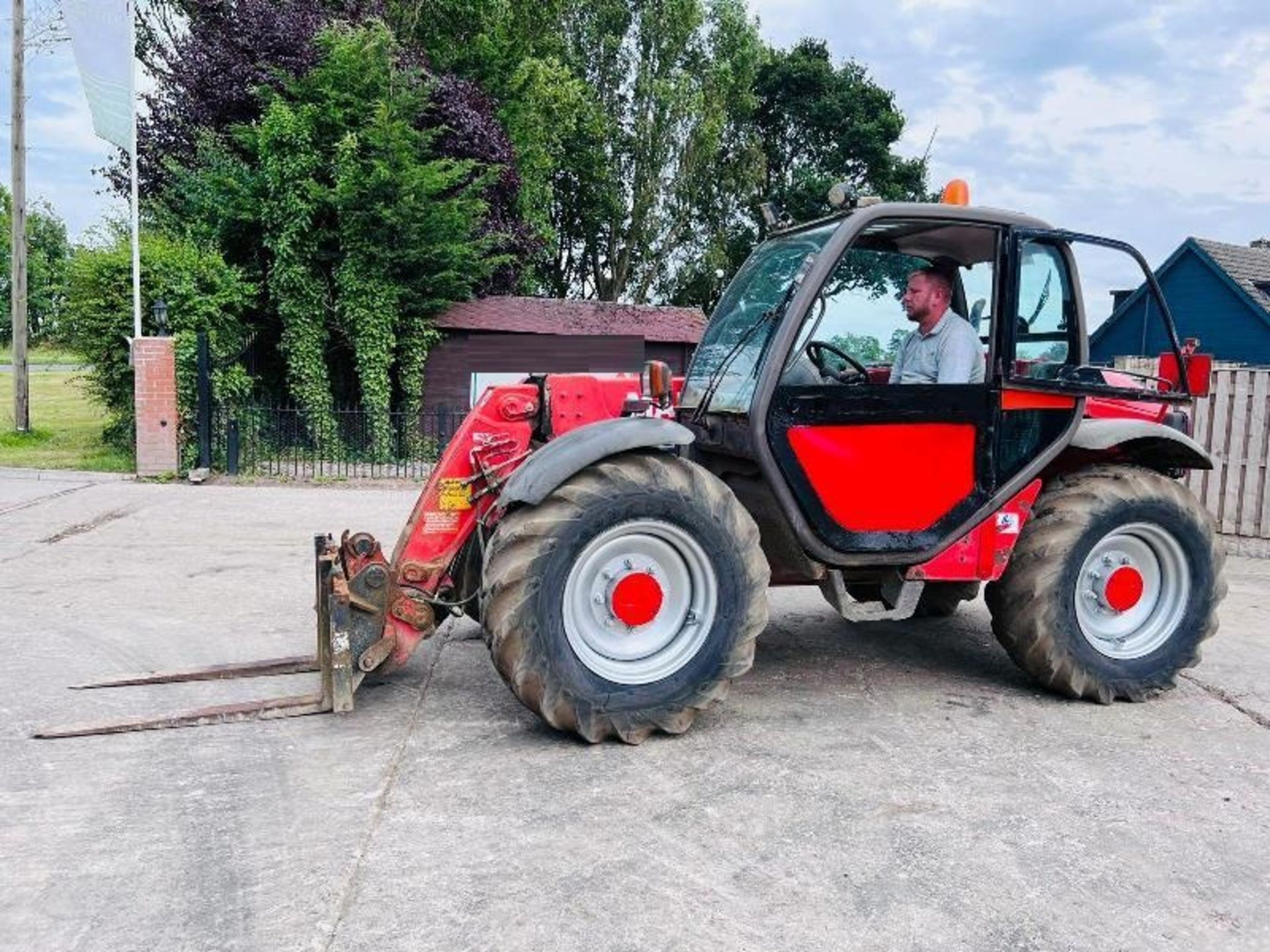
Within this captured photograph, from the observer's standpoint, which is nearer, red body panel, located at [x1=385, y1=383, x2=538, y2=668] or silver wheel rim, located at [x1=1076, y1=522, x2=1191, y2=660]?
red body panel, located at [x1=385, y1=383, x2=538, y2=668]

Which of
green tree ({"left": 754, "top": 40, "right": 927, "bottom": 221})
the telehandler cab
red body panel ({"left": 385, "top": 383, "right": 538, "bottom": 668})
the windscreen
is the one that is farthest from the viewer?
green tree ({"left": 754, "top": 40, "right": 927, "bottom": 221})

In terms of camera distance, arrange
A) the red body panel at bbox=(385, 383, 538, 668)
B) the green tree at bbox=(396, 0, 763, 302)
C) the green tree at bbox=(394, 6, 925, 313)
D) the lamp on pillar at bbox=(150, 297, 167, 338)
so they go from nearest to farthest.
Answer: the red body panel at bbox=(385, 383, 538, 668), the lamp on pillar at bbox=(150, 297, 167, 338), the green tree at bbox=(394, 6, 925, 313), the green tree at bbox=(396, 0, 763, 302)

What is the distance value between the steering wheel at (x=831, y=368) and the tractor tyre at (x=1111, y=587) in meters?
1.05

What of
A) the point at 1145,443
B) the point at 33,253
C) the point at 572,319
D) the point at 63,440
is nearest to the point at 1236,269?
the point at 572,319

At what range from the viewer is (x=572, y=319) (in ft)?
58.1

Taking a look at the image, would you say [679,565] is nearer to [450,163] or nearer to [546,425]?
[546,425]

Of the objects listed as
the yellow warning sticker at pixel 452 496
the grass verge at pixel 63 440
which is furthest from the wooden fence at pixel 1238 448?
the grass verge at pixel 63 440

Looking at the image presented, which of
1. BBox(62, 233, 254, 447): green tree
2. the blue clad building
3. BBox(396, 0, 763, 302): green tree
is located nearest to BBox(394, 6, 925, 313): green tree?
BBox(396, 0, 763, 302): green tree

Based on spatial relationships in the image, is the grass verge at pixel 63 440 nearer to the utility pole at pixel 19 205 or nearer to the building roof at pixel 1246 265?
the utility pole at pixel 19 205

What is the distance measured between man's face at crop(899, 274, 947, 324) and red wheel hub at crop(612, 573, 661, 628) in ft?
6.38

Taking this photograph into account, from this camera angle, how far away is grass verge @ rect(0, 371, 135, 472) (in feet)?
43.1

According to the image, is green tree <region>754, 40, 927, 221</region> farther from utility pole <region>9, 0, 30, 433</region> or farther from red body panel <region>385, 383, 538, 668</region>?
red body panel <region>385, 383, 538, 668</region>

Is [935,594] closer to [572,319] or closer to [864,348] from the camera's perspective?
[864,348]

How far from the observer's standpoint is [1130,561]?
4699 millimetres
